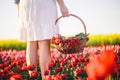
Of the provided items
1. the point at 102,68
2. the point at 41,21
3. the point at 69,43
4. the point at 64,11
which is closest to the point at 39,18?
the point at 41,21

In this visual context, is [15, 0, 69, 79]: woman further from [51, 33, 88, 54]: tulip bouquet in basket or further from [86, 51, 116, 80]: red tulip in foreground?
[86, 51, 116, 80]: red tulip in foreground

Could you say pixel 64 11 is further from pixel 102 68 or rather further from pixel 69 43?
pixel 102 68

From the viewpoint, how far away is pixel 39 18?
371 centimetres

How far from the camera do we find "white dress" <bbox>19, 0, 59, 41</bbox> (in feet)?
12.1

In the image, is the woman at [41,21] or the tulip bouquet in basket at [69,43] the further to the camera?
the tulip bouquet in basket at [69,43]

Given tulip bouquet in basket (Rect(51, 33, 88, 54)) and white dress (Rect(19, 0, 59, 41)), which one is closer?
white dress (Rect(19, 0, 59, 41))

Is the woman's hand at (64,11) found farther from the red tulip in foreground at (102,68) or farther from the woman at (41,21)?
the red tulip in foreground at (102,68)

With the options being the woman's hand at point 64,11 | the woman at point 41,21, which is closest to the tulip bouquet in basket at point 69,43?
the woman at point 41,21

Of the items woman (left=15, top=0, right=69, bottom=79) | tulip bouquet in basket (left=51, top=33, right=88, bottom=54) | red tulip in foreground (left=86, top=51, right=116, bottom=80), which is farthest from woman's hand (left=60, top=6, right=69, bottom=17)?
red tulip in foreground (left=86, top=51, right=116, bottom=80)

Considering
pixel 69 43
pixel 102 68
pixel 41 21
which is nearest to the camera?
pixel 102 68

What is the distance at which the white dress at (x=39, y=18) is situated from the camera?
368 centimetres

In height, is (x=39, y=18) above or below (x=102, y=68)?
above

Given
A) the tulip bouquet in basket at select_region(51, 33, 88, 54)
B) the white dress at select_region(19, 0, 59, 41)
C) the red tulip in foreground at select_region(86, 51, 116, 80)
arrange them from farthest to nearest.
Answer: the tulip bouquet in basket at select_region(51, 33, 88, 54)
the white dress at select_region(19, 0, 59, 41)
the red tulip in foreground at select_region(86, 51, 116, 80)

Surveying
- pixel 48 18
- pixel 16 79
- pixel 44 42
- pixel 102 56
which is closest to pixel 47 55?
pixel 44 42
